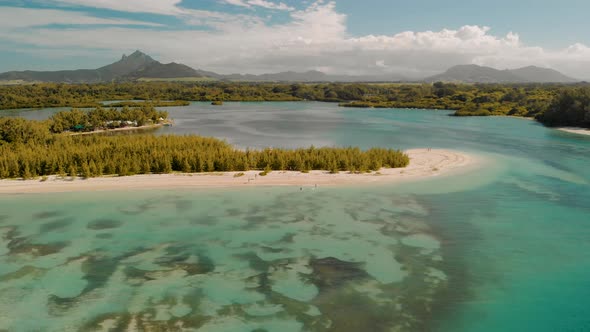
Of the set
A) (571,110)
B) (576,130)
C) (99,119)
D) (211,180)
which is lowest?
(211,180)

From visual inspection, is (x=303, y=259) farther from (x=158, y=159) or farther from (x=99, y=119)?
(x=99, y=119)

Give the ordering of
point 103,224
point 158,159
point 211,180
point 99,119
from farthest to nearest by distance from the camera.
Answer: point 99,119 → point 158,159 → point 211,180 → point 103,224

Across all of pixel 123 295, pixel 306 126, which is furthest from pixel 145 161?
pixel 306 126

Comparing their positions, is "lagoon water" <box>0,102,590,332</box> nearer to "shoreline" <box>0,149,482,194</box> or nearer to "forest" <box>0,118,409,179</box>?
"shoreline" <box>0,149,482,194</box>

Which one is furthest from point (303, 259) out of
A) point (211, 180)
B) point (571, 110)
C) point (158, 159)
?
point (571, 110)

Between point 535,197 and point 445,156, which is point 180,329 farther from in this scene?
point 445,156

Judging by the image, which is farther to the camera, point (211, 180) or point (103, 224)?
point (211, 180)

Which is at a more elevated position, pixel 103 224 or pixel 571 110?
pixel 571 110
